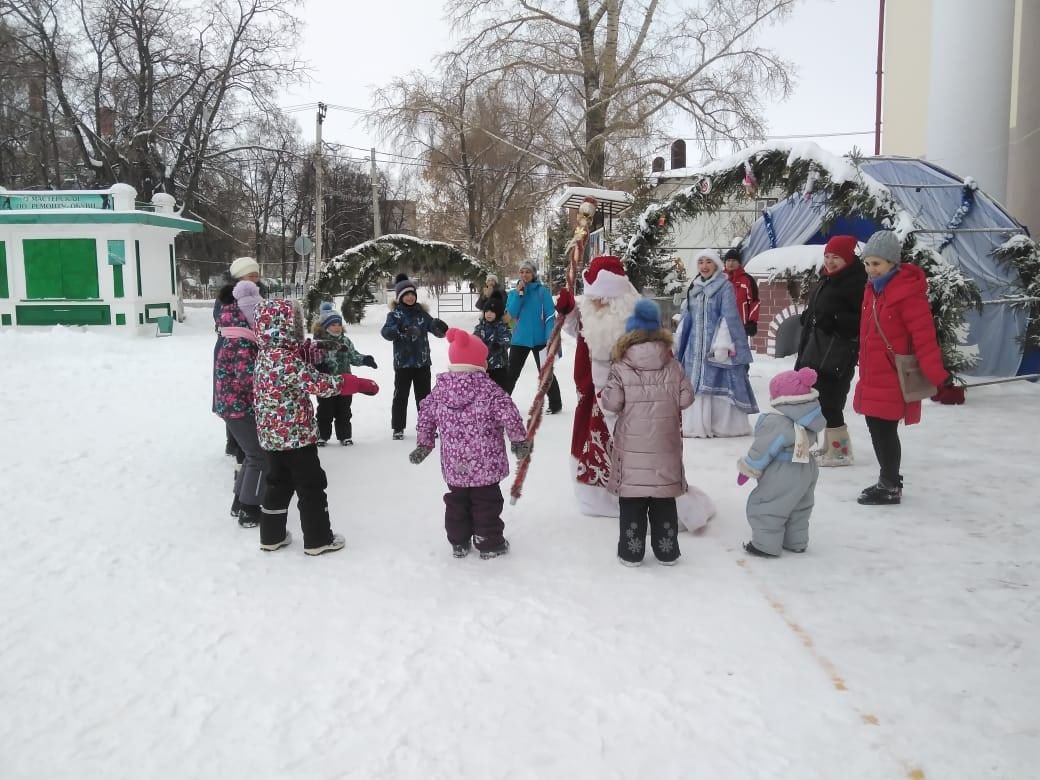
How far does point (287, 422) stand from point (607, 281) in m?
1.96

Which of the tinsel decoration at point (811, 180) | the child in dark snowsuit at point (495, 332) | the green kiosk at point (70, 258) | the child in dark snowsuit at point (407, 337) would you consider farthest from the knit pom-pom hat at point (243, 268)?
the green kiosk at point (70, 258)

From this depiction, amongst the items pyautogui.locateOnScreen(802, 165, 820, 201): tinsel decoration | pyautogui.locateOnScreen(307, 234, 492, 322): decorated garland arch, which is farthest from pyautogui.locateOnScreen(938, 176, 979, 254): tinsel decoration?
pyautogui.locateOnScreen(307, 234, 492, 322): decorated garland arch

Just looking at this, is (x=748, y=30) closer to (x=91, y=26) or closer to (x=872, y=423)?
(x=872, y=423)

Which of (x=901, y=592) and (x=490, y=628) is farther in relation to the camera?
(x=901, y=592)

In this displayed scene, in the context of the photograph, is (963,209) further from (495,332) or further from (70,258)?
(70,258)

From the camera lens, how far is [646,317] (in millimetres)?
4004

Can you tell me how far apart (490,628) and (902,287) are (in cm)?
330

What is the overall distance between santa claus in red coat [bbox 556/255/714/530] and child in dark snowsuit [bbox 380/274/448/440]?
2.48 meters

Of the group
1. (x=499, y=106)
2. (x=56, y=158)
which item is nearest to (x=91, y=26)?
(x=56, y=158)

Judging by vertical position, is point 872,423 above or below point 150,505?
above

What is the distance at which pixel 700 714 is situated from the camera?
8.76ft

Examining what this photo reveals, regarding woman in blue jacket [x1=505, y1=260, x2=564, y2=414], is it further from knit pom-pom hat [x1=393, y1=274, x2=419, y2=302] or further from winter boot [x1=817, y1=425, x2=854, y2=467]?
winter boot [x1=817, y1=425, x2=854, y2=467]

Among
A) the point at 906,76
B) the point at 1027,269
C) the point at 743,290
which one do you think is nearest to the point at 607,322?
the point at 743,290

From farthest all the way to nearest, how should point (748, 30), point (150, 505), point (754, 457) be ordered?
point (748, 30), point (150, 505), point (754, 457)
